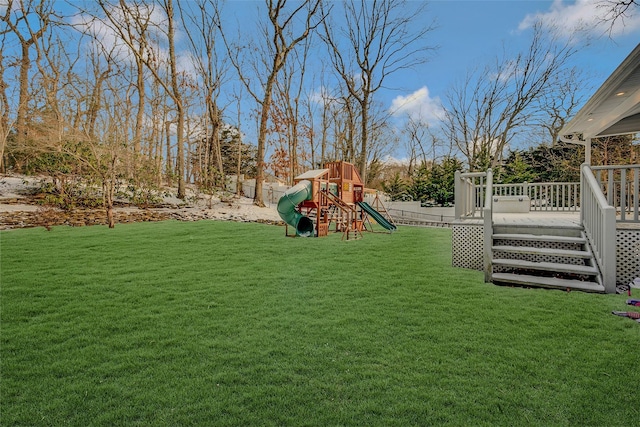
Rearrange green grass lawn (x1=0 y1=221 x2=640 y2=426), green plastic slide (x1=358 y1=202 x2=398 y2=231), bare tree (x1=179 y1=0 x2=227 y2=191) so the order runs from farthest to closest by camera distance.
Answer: bare tree (x1=179 y1=0 x2=227 y2=191) < green plastic slide (x1=358 y1=202 x2=398 y2=231) < green grass lawn (x1=0 y1=221 x2=640 y2=426)

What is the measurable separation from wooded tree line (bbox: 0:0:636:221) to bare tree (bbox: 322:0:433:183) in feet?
0.19

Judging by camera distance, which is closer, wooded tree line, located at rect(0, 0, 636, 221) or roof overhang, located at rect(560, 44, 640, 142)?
roof overhang, located at rect(560, 44, 640, 142)

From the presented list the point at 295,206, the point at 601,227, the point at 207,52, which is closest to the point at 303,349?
the point at 601,227

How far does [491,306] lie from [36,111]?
547 inches

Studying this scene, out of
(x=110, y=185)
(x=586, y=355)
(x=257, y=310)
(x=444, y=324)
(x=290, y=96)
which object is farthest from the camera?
(x=290, y=96)

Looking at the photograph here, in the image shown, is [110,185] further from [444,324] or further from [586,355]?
[586,355]

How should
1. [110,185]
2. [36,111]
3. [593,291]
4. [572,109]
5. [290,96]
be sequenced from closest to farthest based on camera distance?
[593,291] → [110,185] → [36,111] → [572,109] → [290,96]

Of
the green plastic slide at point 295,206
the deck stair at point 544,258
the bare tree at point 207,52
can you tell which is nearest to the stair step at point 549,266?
the deck stair at point 544,258

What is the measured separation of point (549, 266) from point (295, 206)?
5724mm

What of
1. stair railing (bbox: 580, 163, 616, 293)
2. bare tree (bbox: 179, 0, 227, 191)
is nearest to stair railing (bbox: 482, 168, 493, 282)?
stair railing (bbox: 580, 163, 616, 293)

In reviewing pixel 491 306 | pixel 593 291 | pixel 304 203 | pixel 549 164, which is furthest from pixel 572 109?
pixel 491 306

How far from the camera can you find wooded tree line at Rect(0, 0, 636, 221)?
11.2 metres

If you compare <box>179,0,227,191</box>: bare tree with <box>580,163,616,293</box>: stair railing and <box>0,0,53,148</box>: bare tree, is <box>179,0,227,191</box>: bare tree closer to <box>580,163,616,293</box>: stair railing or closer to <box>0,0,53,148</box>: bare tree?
<box>0,0,53,148</box>: bare tree

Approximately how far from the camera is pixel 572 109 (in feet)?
60.3
